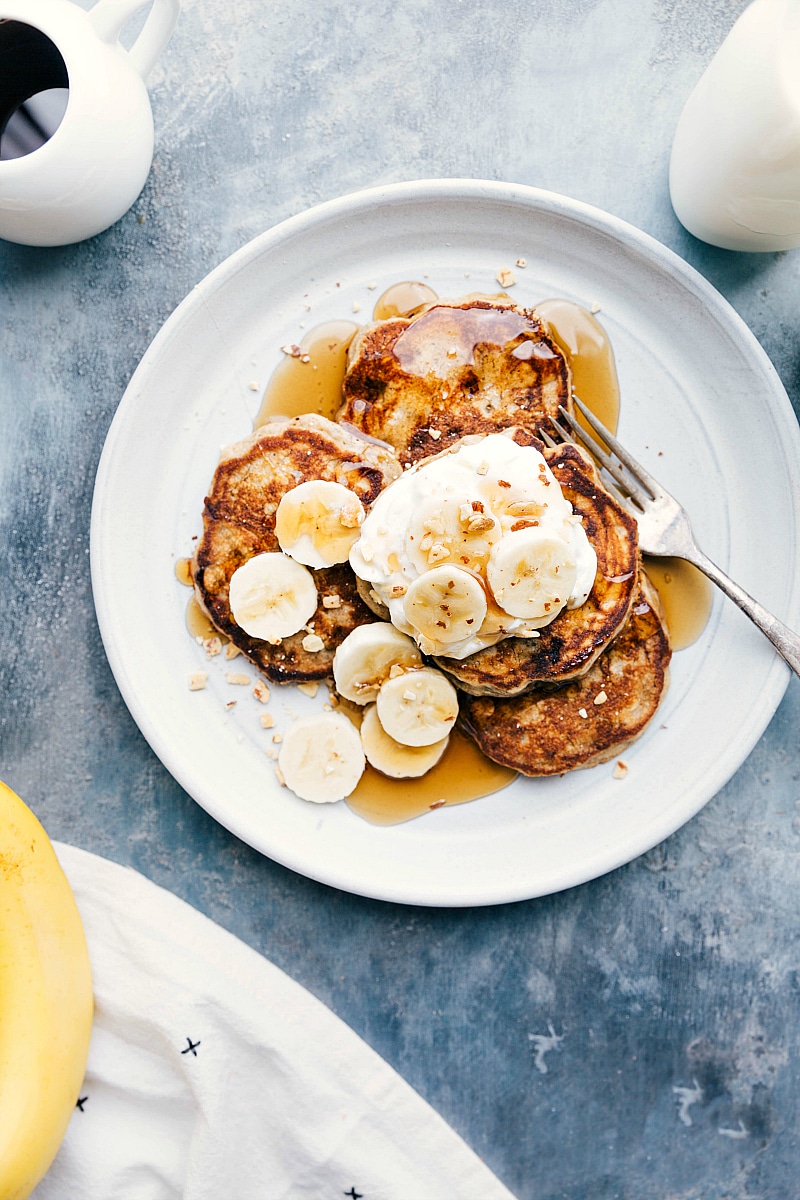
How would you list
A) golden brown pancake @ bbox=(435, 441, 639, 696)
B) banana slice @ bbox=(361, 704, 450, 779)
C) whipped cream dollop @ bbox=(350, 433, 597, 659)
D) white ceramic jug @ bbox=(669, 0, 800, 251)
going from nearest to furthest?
1. white ceramic jug @ bbox=(669, 0, 800, 251)
2. whipped cream dollop @ bbox=(350, 433, 597, 659)
3. golden brown pancake @ bbox=(435, 441, 639, 696)
4. banana slice @ bbox=(361, 704, 450, 779)

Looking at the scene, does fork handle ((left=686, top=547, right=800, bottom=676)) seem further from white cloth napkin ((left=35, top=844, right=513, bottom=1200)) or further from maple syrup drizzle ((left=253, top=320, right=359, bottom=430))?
white cloth napkin ((left=35, top=844, right=513, bottom=1200))

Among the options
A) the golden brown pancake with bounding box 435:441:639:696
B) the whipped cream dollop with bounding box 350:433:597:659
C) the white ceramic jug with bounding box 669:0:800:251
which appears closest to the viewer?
the white ceramic jug with bounding box 669:0:800:251

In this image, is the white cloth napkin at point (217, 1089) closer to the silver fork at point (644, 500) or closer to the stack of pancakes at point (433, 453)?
the stack of pancakes at point (433, 453)

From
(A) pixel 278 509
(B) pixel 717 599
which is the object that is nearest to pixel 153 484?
(A) pixel 278 509

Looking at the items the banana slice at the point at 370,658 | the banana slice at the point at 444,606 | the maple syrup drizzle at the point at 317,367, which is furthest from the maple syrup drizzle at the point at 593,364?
the banana slice at the point at 370,658

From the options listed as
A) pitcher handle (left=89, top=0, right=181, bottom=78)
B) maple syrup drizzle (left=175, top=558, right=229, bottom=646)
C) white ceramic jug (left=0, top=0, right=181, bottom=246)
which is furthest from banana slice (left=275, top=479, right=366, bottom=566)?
pitcher handle (left=89, top=0, right=181, bottom=78)
